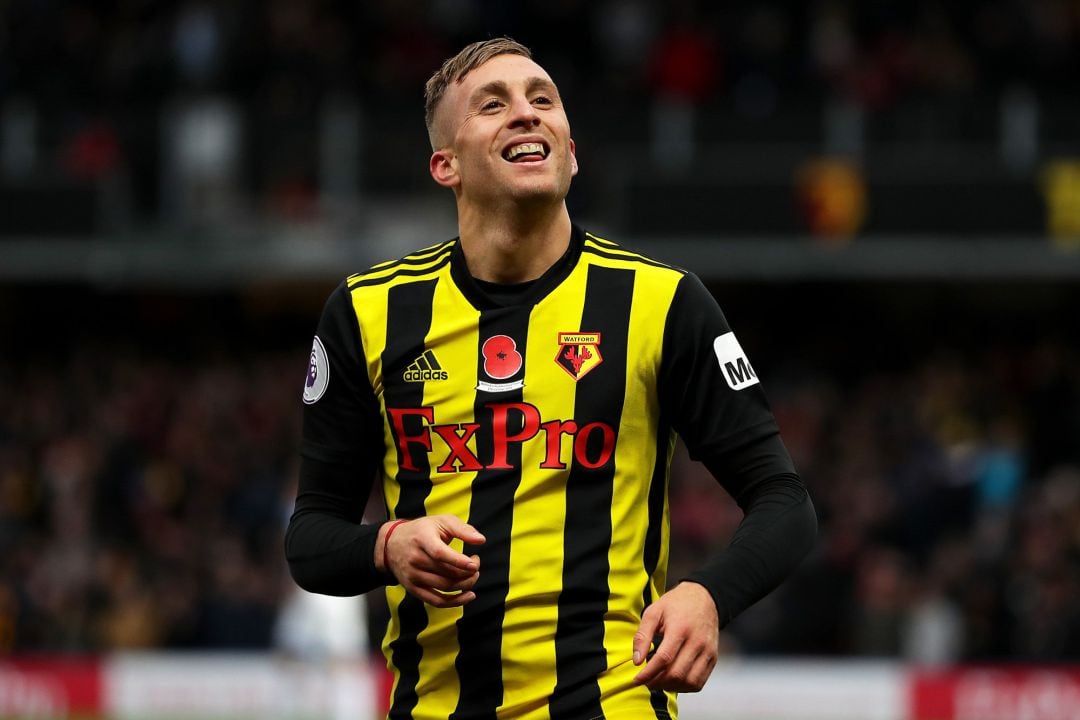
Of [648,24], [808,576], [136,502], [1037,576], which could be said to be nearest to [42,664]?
[136,502]

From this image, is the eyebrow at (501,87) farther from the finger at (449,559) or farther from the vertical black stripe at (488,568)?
the finger at (449,559)

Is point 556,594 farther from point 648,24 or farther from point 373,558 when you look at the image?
point 648,24

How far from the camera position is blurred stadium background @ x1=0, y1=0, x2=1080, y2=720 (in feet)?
43.1

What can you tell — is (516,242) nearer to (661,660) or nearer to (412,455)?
(412,455)

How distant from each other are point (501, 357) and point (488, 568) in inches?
16.4

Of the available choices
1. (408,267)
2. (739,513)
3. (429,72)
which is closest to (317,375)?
(408,267)

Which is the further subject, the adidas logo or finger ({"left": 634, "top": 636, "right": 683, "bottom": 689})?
the adidas logo

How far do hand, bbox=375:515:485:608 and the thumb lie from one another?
31cm

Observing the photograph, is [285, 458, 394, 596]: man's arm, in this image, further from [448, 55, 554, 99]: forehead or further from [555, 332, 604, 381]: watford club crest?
[448, 55, 554, 99]: forehead

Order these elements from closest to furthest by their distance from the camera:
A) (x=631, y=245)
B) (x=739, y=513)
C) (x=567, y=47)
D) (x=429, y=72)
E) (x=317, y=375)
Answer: (x=317, y=375) → (x=739, y=513) → (x=631, y=245) → (x=429, y=72) → (x=567, y=47)

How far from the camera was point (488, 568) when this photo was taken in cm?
364

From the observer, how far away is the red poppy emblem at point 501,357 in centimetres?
375

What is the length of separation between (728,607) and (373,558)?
66 cm

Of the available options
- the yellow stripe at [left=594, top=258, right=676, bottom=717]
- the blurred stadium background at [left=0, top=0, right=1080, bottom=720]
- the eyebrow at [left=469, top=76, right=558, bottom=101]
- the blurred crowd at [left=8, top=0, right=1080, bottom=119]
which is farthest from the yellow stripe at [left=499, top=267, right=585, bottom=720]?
the blurred crowd at [left=8, top=0, right=1080, bottom=119]
